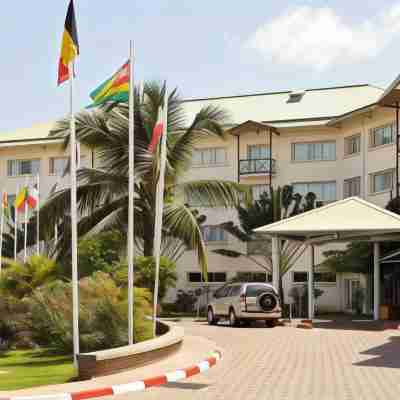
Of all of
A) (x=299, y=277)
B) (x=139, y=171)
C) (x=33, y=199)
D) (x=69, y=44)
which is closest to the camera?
(x=69, y=44)

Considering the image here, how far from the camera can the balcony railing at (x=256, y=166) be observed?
4806 centimetres

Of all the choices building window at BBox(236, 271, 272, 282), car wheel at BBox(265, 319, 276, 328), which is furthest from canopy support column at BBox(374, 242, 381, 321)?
building window at BBox(236, 271, 272, 282)

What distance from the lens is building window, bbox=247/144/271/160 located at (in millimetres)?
48750

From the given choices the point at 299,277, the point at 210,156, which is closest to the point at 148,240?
the point at 299,277

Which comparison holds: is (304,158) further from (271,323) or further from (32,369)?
(32,369)

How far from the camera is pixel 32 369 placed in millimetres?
16453

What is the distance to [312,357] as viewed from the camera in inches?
711

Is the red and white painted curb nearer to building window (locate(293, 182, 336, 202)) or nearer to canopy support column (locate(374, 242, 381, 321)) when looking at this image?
canopy support column (locate(374, 242, 381, 321))

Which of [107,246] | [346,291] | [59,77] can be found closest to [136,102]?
[107,246]


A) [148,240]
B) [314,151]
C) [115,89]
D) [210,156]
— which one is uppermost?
[314,151]

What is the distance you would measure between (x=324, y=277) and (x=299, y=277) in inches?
57.7

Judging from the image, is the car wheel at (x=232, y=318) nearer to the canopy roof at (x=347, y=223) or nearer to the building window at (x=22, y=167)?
the canopy roof at (x=347, y=223)

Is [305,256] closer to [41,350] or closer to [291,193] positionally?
[291,193]

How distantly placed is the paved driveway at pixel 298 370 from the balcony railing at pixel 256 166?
75.8 feet
